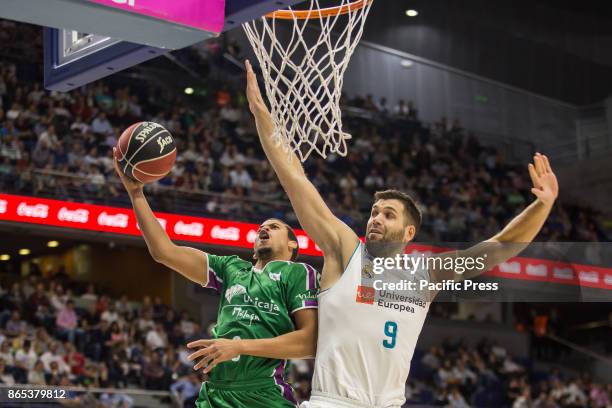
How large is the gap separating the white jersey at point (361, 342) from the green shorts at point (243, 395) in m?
0.54

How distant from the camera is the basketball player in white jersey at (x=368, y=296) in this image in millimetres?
→ 3836

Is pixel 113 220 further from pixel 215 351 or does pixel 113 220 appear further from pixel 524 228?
pixel 524 228

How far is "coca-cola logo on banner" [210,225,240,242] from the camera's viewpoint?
47.7ft

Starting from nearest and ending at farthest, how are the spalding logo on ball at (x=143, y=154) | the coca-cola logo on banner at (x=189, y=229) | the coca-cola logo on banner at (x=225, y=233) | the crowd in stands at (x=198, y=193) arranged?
the spalding logo on ball at (x=143, y=154)
the crowd in stands at (x=198, y=193)
the coca-cola logo on banner at (x=189, y=229)
the coca-cola logo on banner at (x=225, y=233)

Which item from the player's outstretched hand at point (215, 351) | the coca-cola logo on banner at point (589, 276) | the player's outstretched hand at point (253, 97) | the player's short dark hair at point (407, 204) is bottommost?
the player's outstretched hand at point (215, 351)

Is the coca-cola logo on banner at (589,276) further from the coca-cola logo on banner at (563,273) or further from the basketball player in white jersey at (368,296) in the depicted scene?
the basketball player in white jersey at (368,296)

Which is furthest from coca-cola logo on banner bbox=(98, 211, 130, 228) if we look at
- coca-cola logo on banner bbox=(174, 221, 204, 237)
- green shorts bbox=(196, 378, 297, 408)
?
green shorts bbox=(196, 378, 297, 408)

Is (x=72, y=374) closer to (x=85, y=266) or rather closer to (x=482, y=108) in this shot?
(x=85, y=266)

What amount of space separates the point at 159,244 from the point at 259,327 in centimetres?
60

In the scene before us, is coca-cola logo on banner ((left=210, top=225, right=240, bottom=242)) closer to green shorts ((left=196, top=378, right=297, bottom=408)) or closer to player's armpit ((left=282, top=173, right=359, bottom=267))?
green shorts ((left=196, top=378, right=297, bottom=408))

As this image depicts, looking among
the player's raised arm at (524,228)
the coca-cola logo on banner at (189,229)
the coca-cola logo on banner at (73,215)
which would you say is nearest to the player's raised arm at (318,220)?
the player's raised arm at (524,228)

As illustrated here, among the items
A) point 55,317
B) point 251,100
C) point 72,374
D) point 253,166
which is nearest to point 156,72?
point 253,166

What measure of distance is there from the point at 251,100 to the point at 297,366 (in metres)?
9.70

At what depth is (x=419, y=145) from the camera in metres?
19.6
